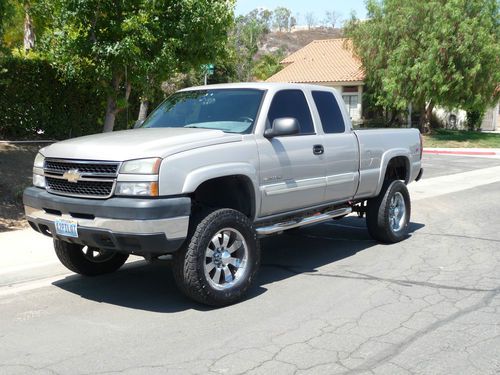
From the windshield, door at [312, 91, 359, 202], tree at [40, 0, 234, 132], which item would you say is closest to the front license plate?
the windshield

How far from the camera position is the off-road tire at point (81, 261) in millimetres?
6426

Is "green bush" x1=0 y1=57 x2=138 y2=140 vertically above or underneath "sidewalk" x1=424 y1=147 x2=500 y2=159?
above

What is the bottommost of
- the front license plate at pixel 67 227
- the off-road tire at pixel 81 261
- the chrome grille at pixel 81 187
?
the off-road tire at pixel 81 261

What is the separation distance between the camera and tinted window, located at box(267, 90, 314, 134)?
21.4 ft

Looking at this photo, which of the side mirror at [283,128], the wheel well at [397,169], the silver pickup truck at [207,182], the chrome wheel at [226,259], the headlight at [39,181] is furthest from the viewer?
the wheel well at [397,169]

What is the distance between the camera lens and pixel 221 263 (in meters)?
5.61

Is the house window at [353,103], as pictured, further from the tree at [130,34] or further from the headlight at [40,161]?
the headlight at [40,161]

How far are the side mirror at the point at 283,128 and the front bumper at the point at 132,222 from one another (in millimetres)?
1309

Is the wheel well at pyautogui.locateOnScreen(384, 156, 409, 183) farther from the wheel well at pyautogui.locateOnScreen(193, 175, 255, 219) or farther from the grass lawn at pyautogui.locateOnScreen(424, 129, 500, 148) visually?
the grass lawn at pyautogui.locateOnScreen(424, 129, 500, 148)

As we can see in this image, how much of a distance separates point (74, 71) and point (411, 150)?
7.24 metres

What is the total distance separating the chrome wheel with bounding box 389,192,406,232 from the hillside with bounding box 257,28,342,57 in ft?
460

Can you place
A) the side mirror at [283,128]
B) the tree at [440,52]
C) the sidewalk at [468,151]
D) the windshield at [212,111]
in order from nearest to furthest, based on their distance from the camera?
the side mirror at [283,128]
the windshield at [212,111]
the sidewalk at [468,151]
the tree at [440,52]

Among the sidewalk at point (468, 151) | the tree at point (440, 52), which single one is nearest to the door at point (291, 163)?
the sidewalk at point (468, 151)

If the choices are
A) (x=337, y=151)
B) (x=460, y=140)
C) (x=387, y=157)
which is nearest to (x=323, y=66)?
(x=460, y=140)
